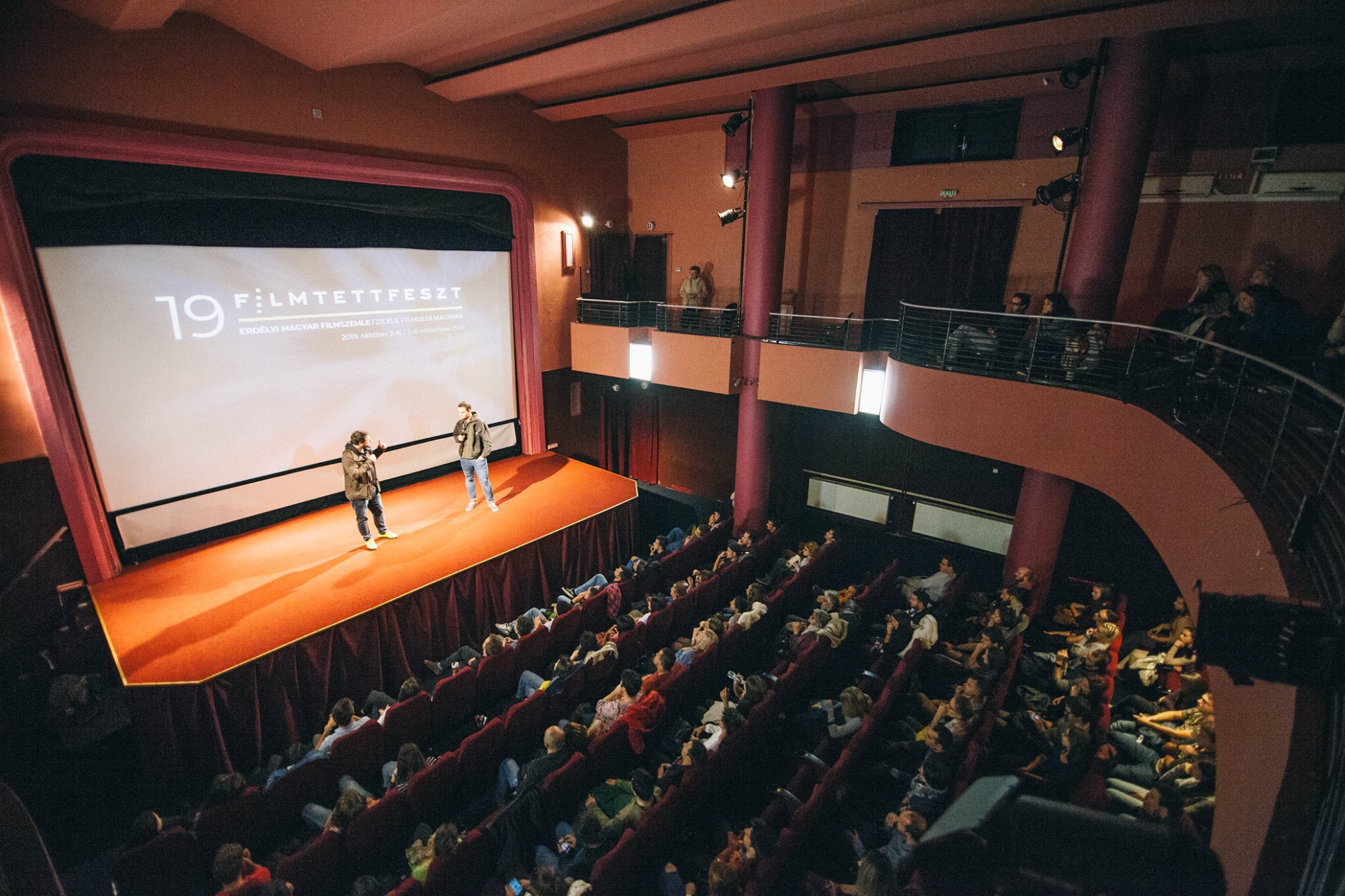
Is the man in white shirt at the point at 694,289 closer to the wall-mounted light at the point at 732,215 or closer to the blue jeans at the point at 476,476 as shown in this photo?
the wall-mounted light at the point at 732,215

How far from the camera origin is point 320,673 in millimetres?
5707

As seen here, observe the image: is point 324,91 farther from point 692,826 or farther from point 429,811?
point 692,826

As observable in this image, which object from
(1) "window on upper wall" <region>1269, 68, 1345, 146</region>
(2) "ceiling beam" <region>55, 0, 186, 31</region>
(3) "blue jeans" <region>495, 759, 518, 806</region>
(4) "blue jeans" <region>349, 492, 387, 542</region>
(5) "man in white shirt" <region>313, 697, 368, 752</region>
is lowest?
(3) "blue jeans" <region>495, 759, 518, 806</region>

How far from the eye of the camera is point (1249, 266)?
257 inches

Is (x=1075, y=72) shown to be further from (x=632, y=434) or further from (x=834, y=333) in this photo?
(x=632, y=434)

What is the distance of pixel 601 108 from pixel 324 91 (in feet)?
11.6

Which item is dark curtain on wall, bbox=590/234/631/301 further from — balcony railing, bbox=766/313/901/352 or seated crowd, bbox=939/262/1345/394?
seated crowd, bbox=939/262/1345/394

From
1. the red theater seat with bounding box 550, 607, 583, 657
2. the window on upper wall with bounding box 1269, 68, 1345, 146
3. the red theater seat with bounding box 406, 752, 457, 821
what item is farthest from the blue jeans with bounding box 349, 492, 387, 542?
the window on upper wall with bounding box 1269, 68, 1345, 146

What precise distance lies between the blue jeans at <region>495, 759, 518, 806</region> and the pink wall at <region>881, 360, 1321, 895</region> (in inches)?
172

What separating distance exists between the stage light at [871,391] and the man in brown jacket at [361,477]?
230 inches

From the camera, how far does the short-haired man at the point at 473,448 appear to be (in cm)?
764

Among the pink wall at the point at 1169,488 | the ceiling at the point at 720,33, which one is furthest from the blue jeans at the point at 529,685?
the ceiling at the point at 720,33

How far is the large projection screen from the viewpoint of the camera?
5875mm

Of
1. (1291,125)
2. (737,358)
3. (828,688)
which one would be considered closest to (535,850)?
(828,688)
